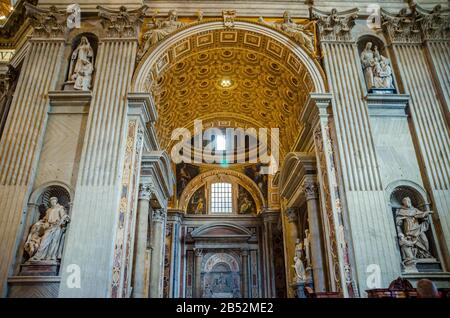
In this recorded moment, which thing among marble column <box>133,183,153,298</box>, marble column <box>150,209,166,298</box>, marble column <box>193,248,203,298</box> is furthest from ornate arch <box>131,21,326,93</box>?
marble column <box>193,248,203,298</box>

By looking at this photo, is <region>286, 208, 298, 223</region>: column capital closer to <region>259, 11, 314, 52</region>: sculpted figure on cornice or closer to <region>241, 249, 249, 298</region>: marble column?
<region>259, 11, 314, 52</region>: sculpted figure on cornice

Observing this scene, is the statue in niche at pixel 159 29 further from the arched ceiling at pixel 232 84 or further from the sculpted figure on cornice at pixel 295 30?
the sculpted figure on cornice at pixel 295 30

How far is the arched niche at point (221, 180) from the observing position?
19.1 m

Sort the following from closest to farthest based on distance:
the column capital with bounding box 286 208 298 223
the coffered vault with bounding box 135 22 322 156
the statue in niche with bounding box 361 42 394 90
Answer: the statue in niche with bounding box 361 42 394 90 → the coffered vault with bounding box 135 22 322 156 → the column capital with bounding box 286 208 298 223

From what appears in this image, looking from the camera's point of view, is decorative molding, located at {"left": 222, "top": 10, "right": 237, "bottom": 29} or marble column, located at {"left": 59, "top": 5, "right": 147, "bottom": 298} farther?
decorative molding, located at {"left": 222, "top": 10, "right": 237, "bottom": 29}

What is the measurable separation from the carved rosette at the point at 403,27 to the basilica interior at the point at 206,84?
0.04 m

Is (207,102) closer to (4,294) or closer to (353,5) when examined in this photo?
(353,5)

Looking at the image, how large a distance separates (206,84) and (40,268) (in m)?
9.03

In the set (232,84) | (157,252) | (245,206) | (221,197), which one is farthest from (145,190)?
(245,206)

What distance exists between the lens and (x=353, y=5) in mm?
10977

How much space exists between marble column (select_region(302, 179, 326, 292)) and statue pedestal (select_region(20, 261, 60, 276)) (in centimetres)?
645

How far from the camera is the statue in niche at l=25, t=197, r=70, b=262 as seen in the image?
7988 millimetres

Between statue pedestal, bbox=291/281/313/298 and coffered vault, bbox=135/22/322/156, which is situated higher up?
coffered vault, bbox=135/22/322/156

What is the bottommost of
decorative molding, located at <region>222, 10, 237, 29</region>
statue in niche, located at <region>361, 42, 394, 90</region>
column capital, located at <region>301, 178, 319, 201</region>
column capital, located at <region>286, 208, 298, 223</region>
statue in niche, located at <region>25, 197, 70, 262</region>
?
statue in niche, located at <region>25, 197, 70, 262</region>
